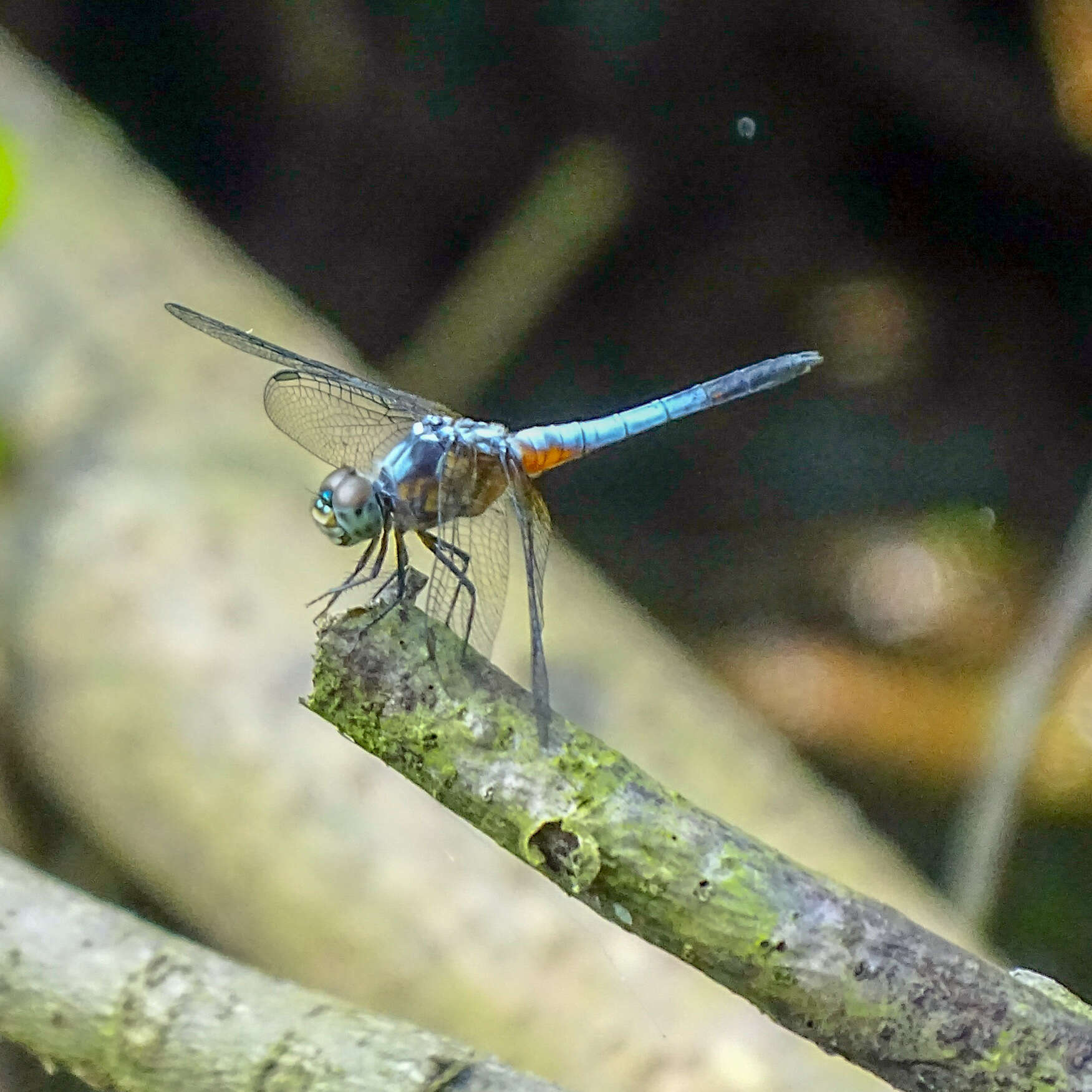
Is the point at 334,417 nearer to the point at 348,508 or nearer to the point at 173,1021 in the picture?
the point at 348,508

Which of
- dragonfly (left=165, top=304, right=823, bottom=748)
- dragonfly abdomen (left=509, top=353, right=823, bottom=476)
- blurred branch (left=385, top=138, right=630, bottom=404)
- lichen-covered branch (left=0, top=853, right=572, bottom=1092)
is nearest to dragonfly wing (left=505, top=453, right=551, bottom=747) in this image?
dragonfly (left=165, top=304, right=823, bottom=748)

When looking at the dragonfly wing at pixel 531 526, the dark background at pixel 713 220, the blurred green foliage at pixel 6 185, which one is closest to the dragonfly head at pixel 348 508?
the dragonfly wing at pixel 531 526

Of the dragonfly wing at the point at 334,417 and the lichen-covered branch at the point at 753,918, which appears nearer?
the lichen-covered branch at the point at 753,918

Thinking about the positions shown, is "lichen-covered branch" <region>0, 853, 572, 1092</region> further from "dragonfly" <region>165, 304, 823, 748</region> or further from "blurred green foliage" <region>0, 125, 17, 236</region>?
"blurred green foliage" <region>0, 125, 17, 236</region>

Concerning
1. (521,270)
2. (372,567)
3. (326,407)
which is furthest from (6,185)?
(521,270)

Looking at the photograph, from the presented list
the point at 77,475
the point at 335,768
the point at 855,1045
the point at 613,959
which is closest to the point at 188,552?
the point at 77,475

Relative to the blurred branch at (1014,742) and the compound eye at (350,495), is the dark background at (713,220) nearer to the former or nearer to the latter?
the blurred branch at (1014,742)
